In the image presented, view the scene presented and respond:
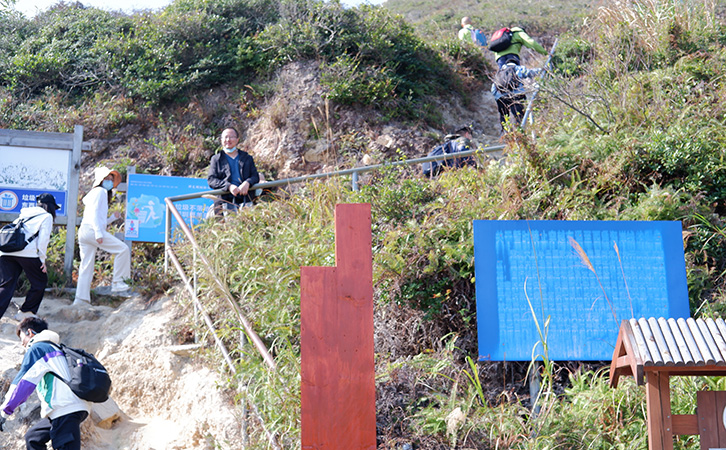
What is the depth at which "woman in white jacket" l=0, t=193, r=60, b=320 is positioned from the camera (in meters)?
7.39

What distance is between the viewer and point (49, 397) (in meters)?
5.34

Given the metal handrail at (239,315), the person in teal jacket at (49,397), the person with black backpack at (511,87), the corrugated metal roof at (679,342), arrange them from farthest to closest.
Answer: the person with black backpack at (511,87)
the person in teal jacket at (49,397)
the metal handrail at (239,315)
the corrugated metal roof at (679,342)

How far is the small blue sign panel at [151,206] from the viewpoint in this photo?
9.39 metres

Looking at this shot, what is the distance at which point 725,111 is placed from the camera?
7.17 m

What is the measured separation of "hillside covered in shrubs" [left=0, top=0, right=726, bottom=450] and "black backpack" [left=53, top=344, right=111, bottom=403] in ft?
3.18

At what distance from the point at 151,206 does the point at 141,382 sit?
3.50 meters

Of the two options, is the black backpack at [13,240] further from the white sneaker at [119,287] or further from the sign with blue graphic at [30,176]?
the sign with blue graphic at [30,176]

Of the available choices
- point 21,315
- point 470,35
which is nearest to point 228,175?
point 21,315

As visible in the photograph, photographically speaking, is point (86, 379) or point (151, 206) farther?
point (151, 206)

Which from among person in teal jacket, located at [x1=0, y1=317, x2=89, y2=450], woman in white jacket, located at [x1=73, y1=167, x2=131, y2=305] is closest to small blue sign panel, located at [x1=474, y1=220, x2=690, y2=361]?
person in teal jacket, located at [x1=0, y1=317, x2=89, y2=450]

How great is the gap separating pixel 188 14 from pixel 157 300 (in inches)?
311

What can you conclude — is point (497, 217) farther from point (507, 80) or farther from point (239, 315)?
point (507, 80)

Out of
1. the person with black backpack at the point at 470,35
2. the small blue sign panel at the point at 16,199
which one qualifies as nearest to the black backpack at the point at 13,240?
the small blue sign panel at the point at 16,199

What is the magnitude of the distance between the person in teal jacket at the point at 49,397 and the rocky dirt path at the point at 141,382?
0.64 metres
